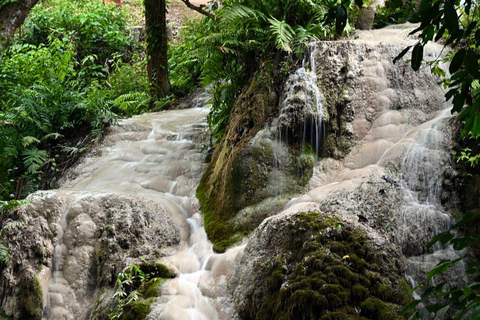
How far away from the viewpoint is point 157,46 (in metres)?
11.1

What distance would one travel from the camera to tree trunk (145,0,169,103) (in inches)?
429

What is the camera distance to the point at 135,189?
22.0 feet

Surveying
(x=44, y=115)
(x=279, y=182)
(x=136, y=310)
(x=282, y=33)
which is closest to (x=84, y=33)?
(x=44, y=115)

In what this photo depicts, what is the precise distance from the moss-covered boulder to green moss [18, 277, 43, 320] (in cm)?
217

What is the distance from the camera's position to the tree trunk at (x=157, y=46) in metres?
10.9

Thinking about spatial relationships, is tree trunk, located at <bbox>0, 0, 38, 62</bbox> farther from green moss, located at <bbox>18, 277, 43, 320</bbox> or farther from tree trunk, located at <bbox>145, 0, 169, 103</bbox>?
tree trunk, located at <bbox>145, 0, 169, 103</bbox>

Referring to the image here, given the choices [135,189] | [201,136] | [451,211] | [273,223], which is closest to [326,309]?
[273,223]

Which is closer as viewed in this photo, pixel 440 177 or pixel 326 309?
pixel 326 309

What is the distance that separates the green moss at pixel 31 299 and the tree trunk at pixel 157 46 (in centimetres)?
696

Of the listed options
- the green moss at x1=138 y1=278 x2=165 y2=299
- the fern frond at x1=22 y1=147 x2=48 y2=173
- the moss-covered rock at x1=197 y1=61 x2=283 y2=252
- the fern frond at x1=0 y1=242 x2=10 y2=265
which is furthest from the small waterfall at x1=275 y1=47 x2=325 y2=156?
the fern frond at x1=22 y1=147 x2=48 y2=173

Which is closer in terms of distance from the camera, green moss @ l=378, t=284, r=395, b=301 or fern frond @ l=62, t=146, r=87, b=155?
green moss @ l=378, t=284, r=395, b=301

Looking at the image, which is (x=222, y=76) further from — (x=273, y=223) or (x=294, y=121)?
(x=273, y=223)

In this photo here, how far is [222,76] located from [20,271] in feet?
13.1

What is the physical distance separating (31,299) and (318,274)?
312cm
